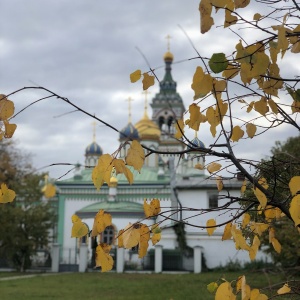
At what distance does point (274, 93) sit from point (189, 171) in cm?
3311

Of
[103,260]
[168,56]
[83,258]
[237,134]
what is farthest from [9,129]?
[168,56]

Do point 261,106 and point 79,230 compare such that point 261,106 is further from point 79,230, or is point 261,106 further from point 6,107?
point 6,107

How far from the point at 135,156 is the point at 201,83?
0.37 meters

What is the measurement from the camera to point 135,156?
1.81 metres

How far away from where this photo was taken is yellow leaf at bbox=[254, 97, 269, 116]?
242 cm

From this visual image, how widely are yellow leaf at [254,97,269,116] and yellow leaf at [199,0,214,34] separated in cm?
63

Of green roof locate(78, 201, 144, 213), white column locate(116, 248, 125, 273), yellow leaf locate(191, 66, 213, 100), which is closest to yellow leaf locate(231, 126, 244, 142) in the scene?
yellow leaf locate(191, 66, 213, 100)

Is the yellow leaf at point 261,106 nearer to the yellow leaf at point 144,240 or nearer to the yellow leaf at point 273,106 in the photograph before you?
the yellow leaf at point 273,106

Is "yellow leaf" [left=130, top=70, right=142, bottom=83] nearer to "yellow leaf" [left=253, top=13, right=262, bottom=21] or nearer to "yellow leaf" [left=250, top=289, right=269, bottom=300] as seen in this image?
"yellow leaf" [left=253, top=13, right=262, bottom=21]

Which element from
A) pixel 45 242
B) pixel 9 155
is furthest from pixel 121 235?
pixel 9 155

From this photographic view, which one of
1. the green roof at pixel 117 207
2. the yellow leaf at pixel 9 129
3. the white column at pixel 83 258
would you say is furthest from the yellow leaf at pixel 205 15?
the green roof at pixel 117 207

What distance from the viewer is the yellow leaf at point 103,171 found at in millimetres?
1817

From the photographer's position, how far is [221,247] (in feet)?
82.8

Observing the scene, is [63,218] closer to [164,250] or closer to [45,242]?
[45,242]
